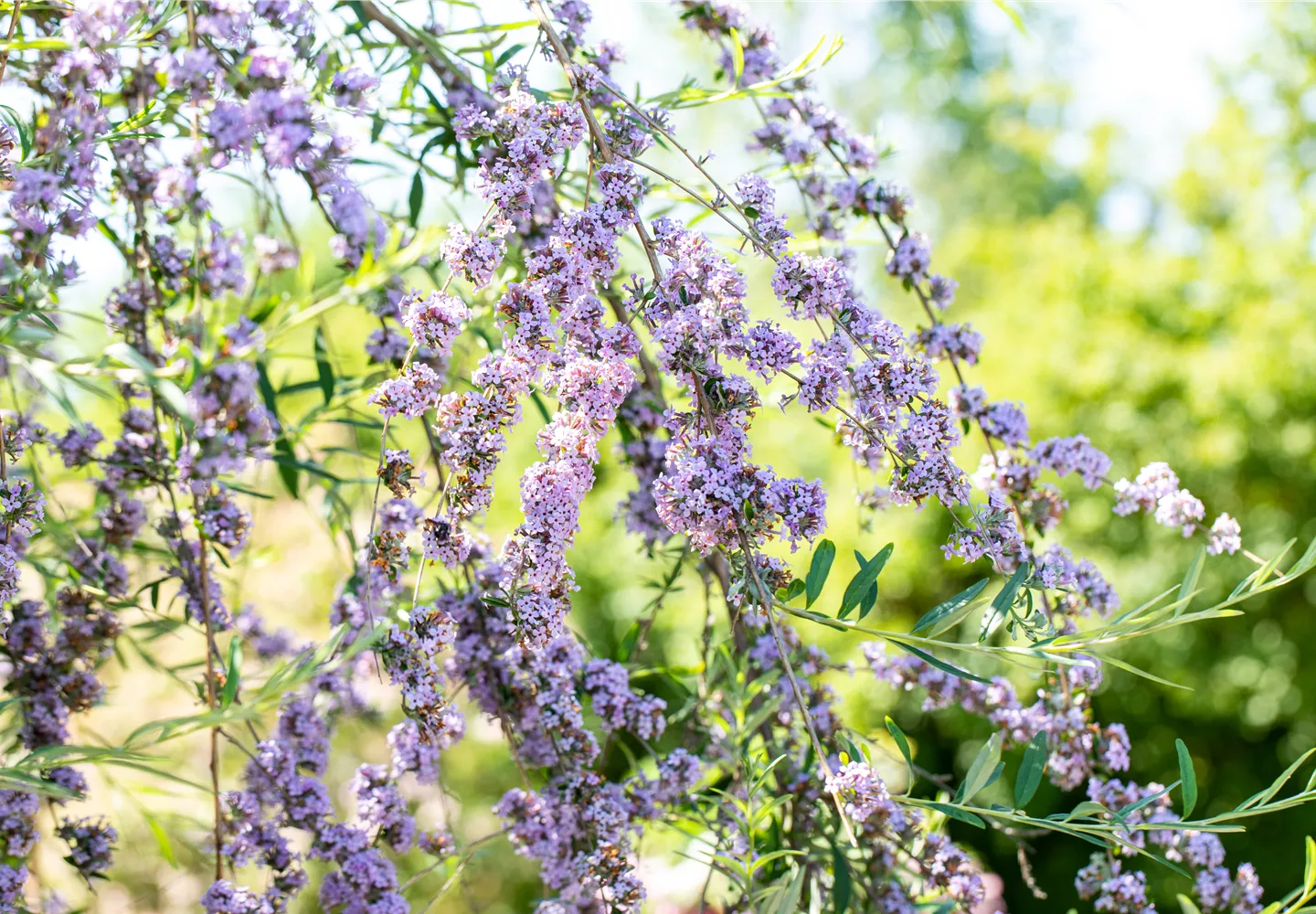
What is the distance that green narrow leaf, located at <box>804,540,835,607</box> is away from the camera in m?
0.86

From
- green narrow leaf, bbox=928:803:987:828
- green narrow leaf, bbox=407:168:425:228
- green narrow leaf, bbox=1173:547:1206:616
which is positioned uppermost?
green narrow leaf, bbox=407:168:425:228

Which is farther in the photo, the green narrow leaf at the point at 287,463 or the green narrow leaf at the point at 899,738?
the green narrow leaf at the point at 287,463

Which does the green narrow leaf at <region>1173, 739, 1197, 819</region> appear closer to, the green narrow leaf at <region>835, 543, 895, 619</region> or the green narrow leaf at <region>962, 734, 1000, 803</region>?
the green narrow leaf at <region>962, 734, 1000, 803</region>

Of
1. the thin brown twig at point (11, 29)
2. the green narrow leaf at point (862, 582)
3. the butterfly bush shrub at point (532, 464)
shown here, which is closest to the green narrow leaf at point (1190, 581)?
the butterfly bush shrub at point (532, 464)

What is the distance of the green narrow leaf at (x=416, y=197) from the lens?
1.24 meters

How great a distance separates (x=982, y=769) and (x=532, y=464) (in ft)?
1.92

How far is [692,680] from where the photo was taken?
5.24 feet

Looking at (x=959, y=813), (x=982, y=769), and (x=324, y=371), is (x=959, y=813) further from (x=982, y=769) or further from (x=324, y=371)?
(x=324, y=371)

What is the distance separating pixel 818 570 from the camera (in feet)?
2.88

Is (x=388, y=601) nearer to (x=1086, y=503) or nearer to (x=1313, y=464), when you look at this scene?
(x=1086, y=503)

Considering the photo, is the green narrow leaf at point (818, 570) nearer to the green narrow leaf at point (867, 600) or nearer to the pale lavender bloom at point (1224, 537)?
the green narrow leaf at point (867, 600)

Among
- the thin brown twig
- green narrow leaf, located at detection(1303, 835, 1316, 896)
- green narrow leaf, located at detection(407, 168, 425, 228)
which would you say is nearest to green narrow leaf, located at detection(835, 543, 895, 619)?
green narrow leaf, located at detection(1303, 835, 1316, 896)

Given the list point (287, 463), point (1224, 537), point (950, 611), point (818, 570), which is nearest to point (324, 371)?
point (287, 463)

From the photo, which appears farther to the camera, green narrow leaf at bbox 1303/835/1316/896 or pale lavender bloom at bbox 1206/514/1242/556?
pale lavender bloom at bbox 1206/514/1242/556
